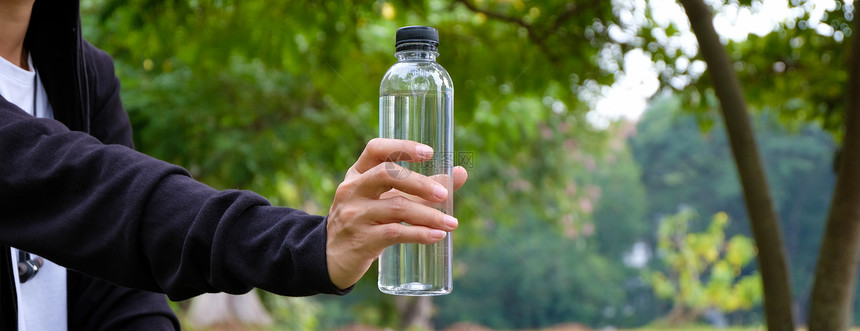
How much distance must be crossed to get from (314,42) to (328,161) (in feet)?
8.00

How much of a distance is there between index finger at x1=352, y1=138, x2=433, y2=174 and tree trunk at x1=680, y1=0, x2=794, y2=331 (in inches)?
79.7

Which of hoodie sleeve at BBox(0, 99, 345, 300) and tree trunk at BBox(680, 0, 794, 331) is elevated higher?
tree trunk at BBox(680, 0, 794, 331)

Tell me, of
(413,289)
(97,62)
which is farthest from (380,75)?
(413,289)

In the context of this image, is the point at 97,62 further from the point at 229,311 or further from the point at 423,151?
the point at 229,311

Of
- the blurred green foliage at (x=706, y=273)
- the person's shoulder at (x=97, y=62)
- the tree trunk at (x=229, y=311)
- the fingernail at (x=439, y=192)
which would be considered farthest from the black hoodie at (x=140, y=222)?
the blurred green foliage at (x=706, y=273)

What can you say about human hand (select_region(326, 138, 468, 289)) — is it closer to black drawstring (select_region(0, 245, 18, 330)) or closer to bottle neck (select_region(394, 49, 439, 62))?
bottle neck (select_region(394, 49, 439, 62))

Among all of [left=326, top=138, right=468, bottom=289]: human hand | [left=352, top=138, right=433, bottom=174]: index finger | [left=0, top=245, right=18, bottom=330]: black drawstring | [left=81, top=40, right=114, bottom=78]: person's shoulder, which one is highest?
[left=81, top=40, right=114, bottom=78]: person's shoulder

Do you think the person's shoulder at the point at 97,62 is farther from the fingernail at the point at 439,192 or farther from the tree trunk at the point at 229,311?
the tree trunk at the point at 229,311

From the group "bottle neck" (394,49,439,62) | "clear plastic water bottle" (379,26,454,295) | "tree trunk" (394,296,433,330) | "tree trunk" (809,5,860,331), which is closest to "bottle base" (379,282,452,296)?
"clear plastic water bottle" (379,26,454,295)

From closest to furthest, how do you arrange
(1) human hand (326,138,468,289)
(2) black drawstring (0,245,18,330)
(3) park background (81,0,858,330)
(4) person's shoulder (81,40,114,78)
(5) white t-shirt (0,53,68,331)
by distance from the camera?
1. (1) human hand (326,138,468,289)
2. (2) black drawstring (0,245,18,330)
3. (5) white t-shirt (0,53,68,331)
4. (4) person's shoulder (81,40,114,78)
5. (3) park background (81,0,858,330)

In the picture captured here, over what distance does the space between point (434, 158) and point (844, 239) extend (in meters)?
1.87

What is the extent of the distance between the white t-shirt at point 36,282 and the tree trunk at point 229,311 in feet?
36.3

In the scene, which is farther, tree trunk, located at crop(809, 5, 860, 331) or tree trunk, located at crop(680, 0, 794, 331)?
tree trunk, located at crop(680, 0, 794, 331)

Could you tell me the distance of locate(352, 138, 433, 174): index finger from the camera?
0.86 m
